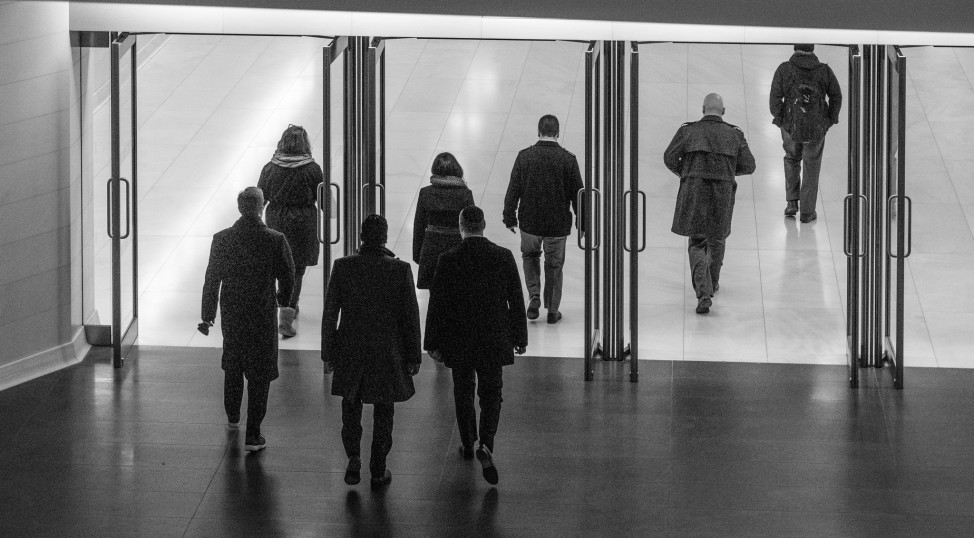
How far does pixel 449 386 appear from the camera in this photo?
28.0 ft

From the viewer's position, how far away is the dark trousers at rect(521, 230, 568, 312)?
9.57m

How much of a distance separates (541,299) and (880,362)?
8.13 ft

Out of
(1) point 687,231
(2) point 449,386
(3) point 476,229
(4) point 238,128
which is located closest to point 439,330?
(3) point 476,229

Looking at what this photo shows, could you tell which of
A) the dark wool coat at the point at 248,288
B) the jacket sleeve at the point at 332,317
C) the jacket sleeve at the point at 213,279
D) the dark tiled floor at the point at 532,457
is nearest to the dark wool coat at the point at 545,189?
the dark tiled floor at the point at 532,457

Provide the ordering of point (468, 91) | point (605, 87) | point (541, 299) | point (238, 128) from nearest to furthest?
point (605, 87) → point (541, 299) → point (238, 128) → point (468, 91)

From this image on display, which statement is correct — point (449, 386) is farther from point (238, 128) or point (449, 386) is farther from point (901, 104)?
point (238, 128)

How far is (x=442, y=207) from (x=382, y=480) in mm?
2315

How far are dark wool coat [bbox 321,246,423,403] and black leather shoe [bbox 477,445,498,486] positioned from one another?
480mm

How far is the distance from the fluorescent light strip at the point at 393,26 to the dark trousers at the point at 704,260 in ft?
4.90

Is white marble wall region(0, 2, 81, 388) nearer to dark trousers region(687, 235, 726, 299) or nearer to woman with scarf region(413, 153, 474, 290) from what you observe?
woman with scarf region(413, 153, 474, 290)

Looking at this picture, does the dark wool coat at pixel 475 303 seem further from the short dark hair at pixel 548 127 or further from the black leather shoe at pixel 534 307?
the black leather shoe at pixel 534 307

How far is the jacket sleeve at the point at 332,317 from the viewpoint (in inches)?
264

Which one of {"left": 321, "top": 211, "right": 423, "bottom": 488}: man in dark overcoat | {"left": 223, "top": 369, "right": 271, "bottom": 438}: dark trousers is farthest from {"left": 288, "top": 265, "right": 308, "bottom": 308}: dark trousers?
{"left": 321, "top": 211, "right": 423, "bottom": 488}: man in dark overcoat

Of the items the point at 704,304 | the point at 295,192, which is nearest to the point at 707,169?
the point at 704,304
